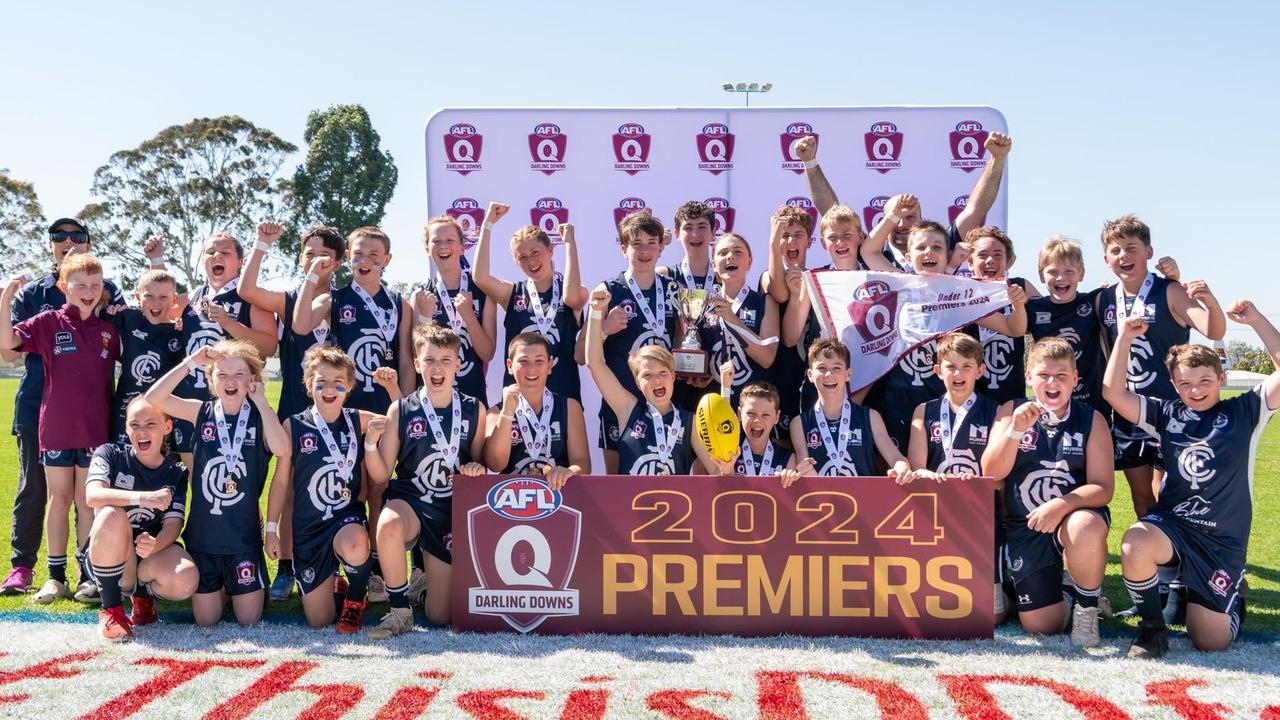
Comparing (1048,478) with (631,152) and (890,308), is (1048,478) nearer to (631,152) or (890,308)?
(890,308)

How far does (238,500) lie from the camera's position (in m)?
4.84

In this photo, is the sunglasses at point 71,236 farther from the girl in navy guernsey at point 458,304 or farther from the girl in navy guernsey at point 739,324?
the girl in navy guernsey at point 739,324

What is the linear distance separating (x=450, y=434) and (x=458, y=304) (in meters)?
1.15

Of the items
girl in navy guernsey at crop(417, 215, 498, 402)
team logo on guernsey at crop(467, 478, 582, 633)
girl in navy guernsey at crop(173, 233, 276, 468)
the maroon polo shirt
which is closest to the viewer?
team logo on guernsey at crop(467, 478, 582, 633)

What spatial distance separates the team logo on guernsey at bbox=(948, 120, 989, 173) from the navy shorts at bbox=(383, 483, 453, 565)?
4.76 m

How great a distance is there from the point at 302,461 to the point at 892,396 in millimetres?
3289

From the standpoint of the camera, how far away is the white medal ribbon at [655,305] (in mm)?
5770

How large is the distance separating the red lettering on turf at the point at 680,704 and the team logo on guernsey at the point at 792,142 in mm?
4721

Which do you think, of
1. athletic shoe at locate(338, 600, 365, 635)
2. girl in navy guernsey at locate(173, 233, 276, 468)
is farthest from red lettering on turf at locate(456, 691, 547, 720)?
girl in navy guernsey at locate(173, 233, 276, 468)

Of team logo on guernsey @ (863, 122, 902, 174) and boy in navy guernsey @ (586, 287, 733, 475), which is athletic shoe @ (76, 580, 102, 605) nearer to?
boy in navy guernsey @ (586, 287, 733, 475)

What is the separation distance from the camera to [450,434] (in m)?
4.94

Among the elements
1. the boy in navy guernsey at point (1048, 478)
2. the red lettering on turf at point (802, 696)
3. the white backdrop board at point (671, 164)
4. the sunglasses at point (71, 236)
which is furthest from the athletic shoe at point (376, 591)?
the boy in navy guernsey at point (1048, 478)

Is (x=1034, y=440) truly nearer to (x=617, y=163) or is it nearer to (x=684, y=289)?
(x=684, y=289)

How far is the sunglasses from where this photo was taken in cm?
604
